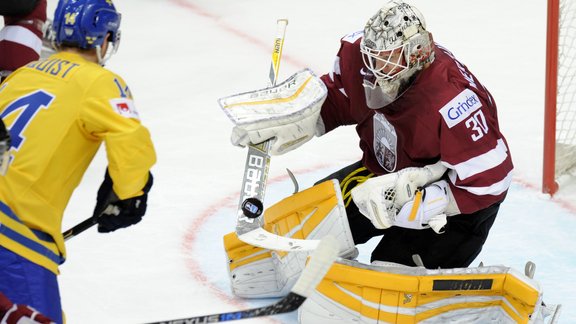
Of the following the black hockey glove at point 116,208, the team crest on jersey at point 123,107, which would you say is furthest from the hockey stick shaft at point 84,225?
the team crest on jersey at point 123,107

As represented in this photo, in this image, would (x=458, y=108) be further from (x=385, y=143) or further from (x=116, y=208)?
(x=116, y=208)

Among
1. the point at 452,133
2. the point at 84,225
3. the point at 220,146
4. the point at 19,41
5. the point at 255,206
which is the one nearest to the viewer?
the point at 84,225

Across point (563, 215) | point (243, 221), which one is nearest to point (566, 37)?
point (563, 215)

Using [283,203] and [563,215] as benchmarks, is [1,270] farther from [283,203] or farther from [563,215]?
[563,215]

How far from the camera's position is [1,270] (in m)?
2.40

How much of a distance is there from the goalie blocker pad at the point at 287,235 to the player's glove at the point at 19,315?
1.02 meters

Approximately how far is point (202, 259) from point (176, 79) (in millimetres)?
1835

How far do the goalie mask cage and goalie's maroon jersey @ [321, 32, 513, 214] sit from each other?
0.98 m

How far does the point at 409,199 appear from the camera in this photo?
3.00 metres

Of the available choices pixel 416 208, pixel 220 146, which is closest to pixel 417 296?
pixel 416 208

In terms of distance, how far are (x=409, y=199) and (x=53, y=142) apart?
1010 millimetres

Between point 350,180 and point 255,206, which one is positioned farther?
point 350,180

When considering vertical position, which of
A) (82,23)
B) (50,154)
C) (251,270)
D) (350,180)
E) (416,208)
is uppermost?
(82,23)

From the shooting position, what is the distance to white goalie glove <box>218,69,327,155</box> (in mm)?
3148
